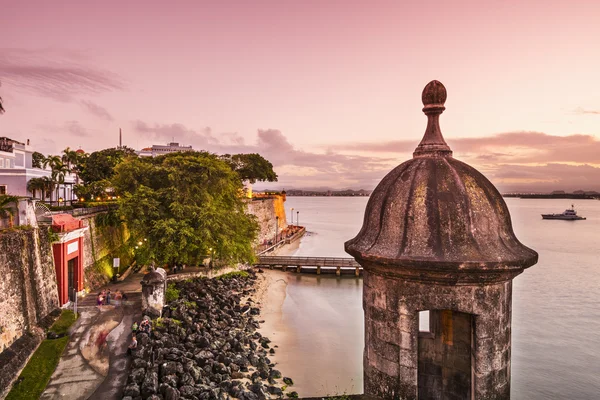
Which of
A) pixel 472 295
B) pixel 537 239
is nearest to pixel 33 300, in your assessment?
pixel 472 295

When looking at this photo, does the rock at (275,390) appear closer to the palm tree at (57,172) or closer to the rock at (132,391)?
the rock at (132,391)

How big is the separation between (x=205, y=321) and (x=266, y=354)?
342 centimetres

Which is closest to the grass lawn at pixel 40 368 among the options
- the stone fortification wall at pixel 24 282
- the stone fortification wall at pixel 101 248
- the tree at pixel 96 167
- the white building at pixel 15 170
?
the stone fortification wall at pixel 24 282

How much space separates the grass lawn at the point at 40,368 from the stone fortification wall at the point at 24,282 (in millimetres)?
884

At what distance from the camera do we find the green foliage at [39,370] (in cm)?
1167

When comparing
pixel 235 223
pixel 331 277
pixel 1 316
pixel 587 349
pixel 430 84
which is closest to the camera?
pixel 430 84

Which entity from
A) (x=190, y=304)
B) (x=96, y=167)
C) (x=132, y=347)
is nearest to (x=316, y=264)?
(x=190, y=304)

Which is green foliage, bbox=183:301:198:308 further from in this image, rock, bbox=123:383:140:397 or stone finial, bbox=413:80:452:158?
stone finial, bbox=413:80:452:158

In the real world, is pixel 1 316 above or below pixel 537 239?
above

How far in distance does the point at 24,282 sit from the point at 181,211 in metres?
10.4

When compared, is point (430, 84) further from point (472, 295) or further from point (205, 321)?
point (205, 321)

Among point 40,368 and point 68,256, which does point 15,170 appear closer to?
point 68,256

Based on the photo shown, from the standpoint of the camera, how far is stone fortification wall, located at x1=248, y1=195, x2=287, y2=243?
176 ft

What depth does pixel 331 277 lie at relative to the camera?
38.2 m
